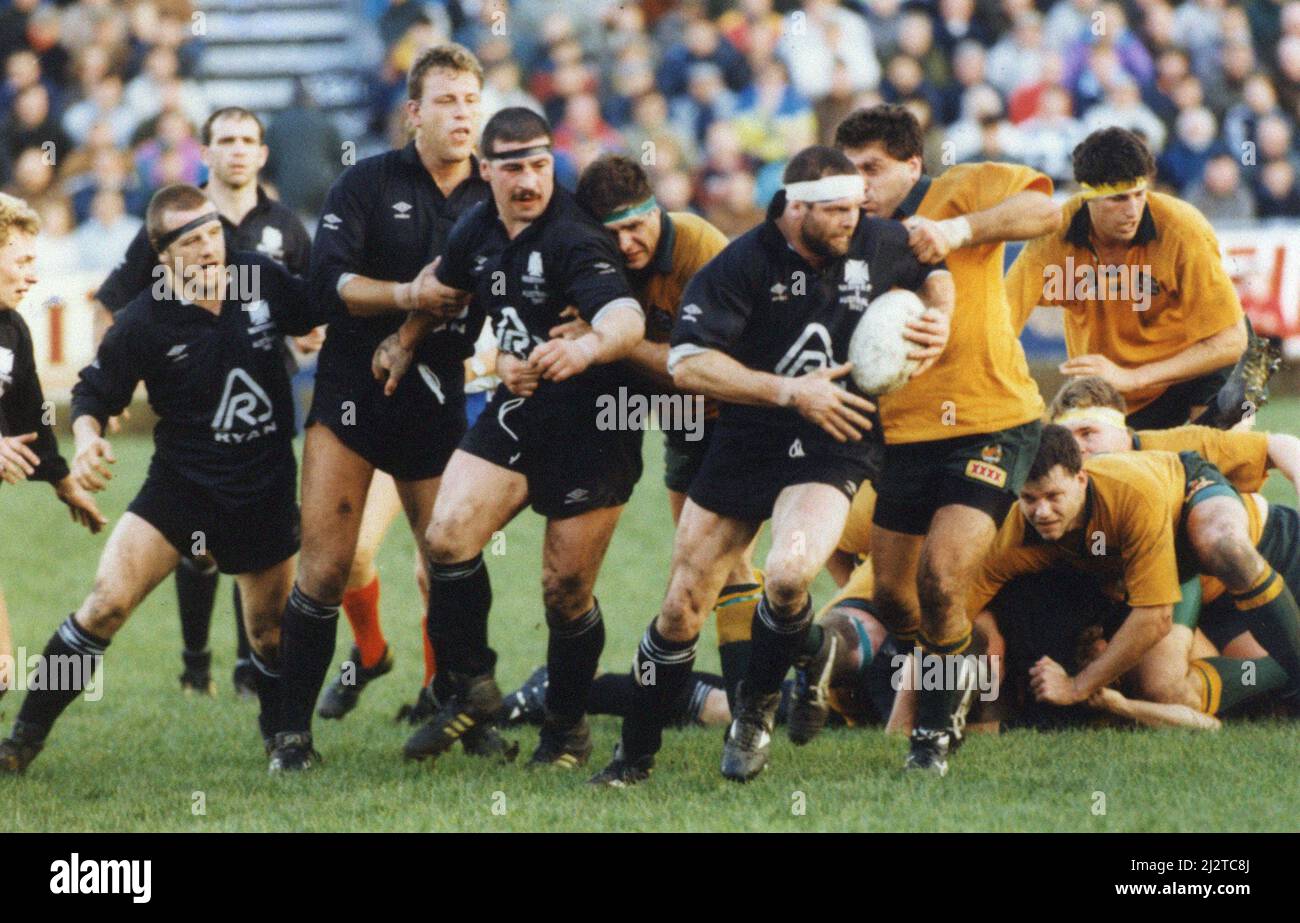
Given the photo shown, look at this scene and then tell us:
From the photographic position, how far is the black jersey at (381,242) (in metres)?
7.23

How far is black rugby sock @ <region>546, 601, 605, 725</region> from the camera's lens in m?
7.00

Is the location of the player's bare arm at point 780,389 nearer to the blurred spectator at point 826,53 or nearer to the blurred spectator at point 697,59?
the blurred spectator at point 826,53

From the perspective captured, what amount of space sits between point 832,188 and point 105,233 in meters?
10.6

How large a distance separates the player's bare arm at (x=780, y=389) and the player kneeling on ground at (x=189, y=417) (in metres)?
1.68

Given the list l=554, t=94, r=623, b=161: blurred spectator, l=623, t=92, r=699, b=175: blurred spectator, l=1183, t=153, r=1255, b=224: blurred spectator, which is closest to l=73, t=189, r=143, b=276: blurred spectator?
l=554, t=94, r=623, b=161: blurred spectator

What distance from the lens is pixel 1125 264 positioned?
819 centimetres

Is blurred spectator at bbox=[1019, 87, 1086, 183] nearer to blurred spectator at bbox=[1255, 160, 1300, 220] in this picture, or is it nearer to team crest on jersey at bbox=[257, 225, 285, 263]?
blurred spectator at bbox=[1255, 160, 1300, 220]

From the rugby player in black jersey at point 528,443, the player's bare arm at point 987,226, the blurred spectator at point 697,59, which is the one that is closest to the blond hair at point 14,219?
the rugby player in black jersey at point 528,443

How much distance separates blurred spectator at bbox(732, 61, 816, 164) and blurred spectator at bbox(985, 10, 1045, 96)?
1662mm

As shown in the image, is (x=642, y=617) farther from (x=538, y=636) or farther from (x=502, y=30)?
(x=502, y=30)

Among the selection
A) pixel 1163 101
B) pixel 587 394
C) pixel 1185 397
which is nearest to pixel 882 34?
pixel 1163 101

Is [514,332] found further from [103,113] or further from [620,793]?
[103,113]
